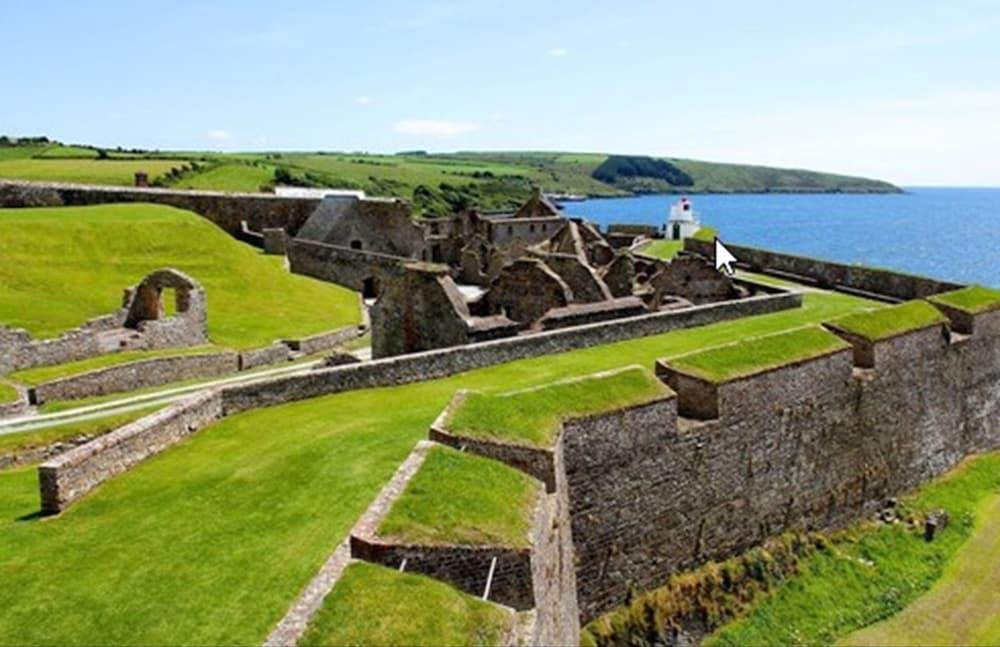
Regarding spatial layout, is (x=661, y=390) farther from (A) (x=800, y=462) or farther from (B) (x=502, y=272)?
(B) (x=502, y=272)

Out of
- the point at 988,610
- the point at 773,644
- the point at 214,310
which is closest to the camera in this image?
the point at 773,644

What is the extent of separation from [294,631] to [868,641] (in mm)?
14340

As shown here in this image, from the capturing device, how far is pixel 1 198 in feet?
173

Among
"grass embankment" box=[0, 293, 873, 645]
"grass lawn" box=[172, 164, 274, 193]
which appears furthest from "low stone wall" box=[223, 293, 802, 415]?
"grass lawn" box=[172, 164, 274, 193]

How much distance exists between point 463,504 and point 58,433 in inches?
541

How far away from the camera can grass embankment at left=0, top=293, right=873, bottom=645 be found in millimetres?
11289

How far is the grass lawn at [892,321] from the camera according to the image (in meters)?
23.2

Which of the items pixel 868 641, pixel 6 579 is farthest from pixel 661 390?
pixel 6 579

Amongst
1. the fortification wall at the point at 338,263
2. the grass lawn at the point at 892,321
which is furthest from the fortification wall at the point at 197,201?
the grass lawn at the point at 892,321

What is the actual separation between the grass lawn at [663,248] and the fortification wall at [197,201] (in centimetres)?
2246

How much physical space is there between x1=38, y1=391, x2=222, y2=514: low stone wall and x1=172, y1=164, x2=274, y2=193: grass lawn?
74615 mm

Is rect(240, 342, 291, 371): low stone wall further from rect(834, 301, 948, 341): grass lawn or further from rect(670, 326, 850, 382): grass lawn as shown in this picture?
rect(834, 301, 948, 341): grass lawn

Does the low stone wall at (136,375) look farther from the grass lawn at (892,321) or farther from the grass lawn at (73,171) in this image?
the grass lawn at (73,171)

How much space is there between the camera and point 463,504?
12148 mm
